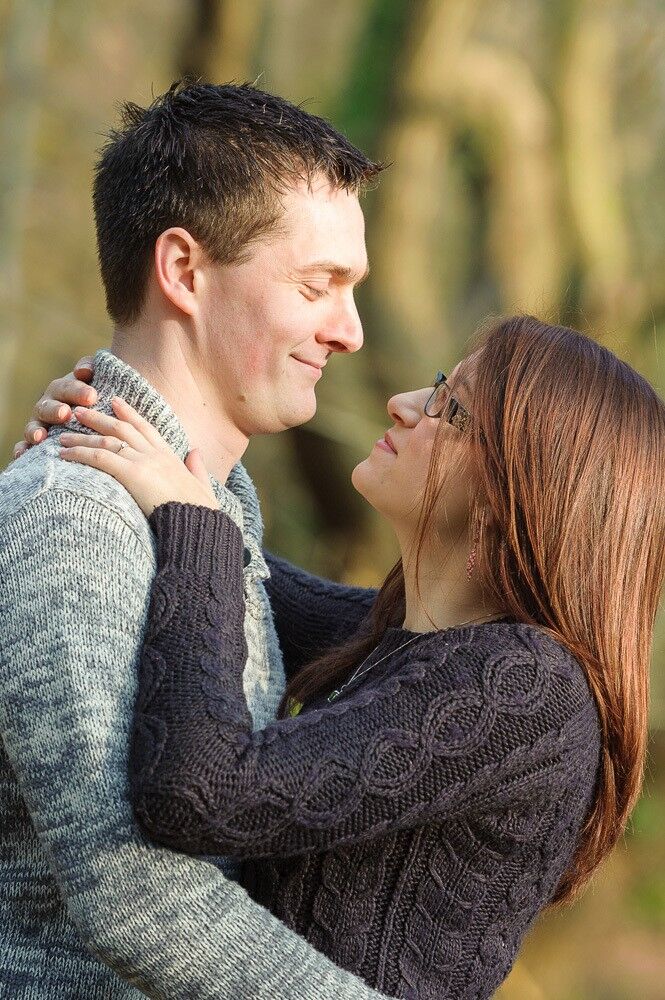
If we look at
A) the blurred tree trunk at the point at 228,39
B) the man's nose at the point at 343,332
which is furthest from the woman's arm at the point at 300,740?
the blurred tree trunk at the point at 228,39

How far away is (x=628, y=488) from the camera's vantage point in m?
2.05

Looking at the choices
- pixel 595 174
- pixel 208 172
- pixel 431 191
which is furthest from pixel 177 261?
pixel 595 174

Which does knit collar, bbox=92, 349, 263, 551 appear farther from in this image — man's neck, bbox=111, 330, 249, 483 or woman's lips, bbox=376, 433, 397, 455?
woman's lips, bbox=376, 433, 397, 455

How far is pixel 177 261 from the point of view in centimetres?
229

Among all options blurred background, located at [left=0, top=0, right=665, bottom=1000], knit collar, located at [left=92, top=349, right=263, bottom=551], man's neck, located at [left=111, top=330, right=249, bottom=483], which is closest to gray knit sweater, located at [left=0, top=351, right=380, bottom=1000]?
knit collar, located at [left=92, top=349, right=263, bottom=551]

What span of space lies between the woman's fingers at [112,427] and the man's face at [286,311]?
0.30m

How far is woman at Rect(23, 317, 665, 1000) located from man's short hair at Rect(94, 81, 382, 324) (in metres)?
0.41

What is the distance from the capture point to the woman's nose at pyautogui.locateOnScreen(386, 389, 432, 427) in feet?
7.59

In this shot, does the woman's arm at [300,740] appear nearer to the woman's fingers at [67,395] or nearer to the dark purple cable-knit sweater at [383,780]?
the dark purple cable-knit sweater at [383,780]

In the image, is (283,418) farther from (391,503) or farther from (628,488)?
(628,488)


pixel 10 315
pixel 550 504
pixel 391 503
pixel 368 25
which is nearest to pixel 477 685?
pixel 550 504

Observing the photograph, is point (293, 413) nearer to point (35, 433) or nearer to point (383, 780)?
point (35, 433)

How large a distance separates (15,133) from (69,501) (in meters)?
3.68

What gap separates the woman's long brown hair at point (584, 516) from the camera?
79.3 inches
